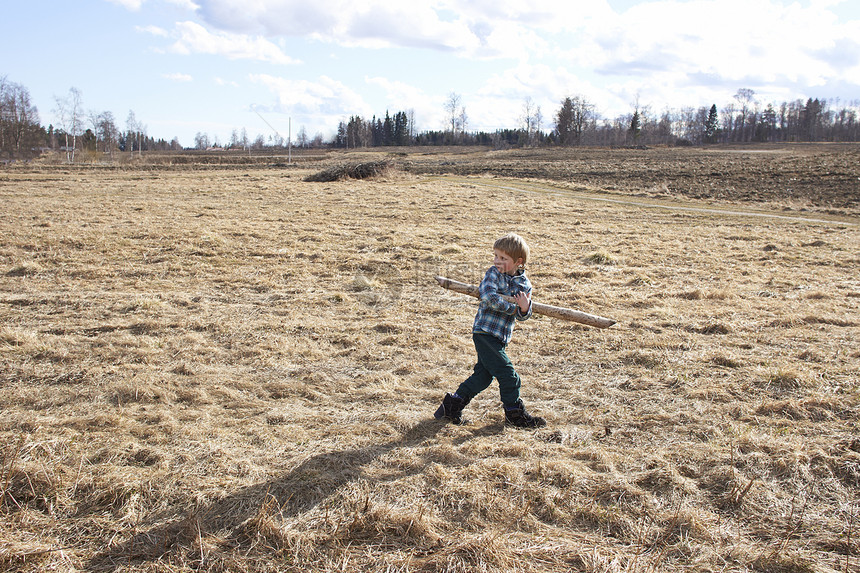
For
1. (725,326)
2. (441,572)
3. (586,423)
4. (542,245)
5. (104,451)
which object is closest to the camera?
(441,572)

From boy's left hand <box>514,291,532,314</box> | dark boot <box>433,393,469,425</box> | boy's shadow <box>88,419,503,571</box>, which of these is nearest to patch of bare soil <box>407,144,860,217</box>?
boy's left hand <box>514,291,532,314</box>

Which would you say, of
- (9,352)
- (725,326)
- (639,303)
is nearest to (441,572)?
(9,352)

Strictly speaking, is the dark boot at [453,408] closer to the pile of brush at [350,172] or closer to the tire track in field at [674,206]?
the tire track in field at [674,206]

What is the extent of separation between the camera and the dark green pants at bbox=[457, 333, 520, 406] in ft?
15.0

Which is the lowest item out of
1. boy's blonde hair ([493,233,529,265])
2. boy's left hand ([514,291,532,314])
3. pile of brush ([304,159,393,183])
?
boy's left hand ([514,291,532,314])

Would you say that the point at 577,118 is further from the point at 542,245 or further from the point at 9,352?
the point at 9,352

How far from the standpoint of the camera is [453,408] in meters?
4.83

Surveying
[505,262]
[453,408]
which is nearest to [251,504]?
[453,408]

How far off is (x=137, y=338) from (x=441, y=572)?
18.2 ft

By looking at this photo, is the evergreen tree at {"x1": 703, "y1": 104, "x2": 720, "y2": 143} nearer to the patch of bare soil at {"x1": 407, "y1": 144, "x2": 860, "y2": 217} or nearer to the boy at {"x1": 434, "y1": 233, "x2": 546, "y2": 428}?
the patch of bare soil at {"x1": 407, "y1": 144, "x2": 860, "y2": 217}

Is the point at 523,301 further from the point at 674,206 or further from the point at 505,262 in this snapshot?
the point at 674,206

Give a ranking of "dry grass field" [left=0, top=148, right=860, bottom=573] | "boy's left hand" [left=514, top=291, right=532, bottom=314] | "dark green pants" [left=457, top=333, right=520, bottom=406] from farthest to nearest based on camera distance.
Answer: "dark green pants" [left=457, top=333, right=520, bottom=406] → "boy's left hand" [left=514, top=291, right=532, bottom=314] → "dry grass field" [left=0, top=148, right=860, bottom=573]

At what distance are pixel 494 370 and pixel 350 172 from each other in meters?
34.2

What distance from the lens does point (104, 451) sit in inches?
158
